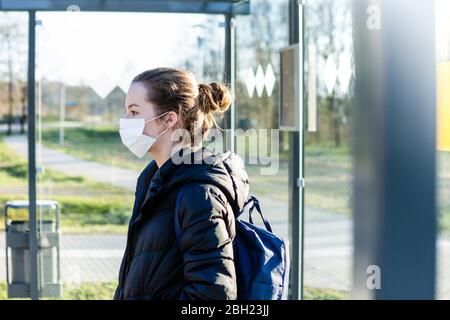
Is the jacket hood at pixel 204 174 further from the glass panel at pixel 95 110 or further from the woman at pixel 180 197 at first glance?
the glass panel at pixel 95 110

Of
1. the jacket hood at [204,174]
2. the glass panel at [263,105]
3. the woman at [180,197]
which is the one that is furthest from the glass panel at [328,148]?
the jacket hood at [204,174]

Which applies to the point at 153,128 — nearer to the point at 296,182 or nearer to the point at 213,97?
the point at 213,97

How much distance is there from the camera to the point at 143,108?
2434 mm

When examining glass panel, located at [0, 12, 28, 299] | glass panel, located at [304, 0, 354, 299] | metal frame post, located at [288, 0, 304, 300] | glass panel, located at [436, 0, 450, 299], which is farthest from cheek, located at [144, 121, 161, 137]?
glass panel, located at [0, 12, 28, 299]

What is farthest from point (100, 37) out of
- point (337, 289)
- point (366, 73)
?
point (366, 73)

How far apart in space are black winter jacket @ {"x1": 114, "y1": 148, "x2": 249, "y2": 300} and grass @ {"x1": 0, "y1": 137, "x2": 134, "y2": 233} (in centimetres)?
308

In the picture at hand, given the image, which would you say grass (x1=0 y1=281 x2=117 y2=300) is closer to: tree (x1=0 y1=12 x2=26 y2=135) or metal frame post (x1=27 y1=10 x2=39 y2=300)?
metal frame post (x1=27 y1=10 x2=39 y2=300)

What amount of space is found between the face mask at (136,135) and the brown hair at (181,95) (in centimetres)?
6

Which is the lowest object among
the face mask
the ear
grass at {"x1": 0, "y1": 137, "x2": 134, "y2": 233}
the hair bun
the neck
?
grass at {"x1": 0, "y1": 137, "x2": 134, "y2": 233}

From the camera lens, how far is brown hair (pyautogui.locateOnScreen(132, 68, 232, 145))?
2414mm

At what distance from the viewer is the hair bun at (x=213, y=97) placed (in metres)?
2.47

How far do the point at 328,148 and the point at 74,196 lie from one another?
5.86ft

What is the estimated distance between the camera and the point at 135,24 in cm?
525
